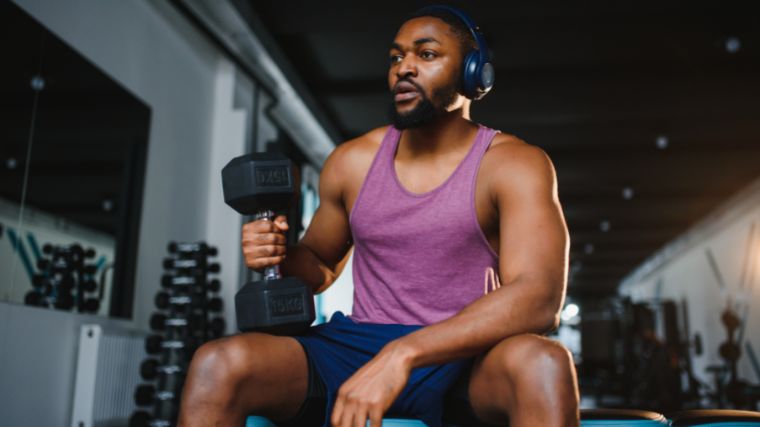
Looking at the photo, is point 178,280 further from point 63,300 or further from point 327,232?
point 327,232

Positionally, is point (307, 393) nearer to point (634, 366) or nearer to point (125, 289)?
point (125, 289)

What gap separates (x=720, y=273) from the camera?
33.6 feet

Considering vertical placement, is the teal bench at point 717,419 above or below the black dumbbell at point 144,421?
above

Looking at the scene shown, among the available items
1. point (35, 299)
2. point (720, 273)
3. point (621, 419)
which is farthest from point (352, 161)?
point (720, 273)

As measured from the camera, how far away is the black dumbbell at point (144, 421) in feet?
10.3

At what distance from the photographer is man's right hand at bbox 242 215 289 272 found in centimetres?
111

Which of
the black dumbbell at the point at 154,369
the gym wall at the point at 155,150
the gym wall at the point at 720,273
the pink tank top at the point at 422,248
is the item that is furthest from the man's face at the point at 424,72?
the gym wall at the point at 720,273

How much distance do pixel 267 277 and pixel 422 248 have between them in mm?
255

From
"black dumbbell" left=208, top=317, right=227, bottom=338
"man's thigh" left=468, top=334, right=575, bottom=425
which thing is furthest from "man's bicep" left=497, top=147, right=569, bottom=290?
"black dumbbell" left=208, top=317, right=227, bottom=338

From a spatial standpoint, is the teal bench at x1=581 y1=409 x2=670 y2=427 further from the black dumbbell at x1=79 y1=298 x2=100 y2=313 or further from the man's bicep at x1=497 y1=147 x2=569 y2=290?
the black dumbbell at x1=79 y1=298 x2=100 y2=313

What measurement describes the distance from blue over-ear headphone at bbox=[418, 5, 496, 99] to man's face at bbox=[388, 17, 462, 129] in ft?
0.05

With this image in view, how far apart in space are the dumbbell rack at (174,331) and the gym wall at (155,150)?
0.23m

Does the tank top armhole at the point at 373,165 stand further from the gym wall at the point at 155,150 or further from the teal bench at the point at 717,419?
the gym wall at the point at 155,150

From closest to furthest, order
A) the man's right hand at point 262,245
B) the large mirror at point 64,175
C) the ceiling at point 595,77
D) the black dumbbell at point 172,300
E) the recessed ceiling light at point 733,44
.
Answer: the man's right hand at point 262,245 → the large mirror at point 64,175 → the black dumbbell at point 172,300 → the ceiling at point 595,77 → the recessed ceiling light at point 733,44
